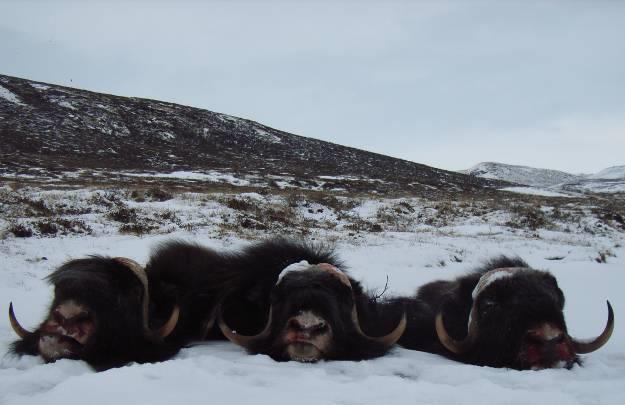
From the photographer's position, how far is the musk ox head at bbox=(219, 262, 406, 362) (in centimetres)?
329

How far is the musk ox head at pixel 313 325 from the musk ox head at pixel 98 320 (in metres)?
0.63

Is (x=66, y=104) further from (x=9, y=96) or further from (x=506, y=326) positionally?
(x=506, y=326)

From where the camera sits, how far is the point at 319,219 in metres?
15.9

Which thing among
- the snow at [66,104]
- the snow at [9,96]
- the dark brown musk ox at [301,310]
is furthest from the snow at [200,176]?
the snow at [9,96]

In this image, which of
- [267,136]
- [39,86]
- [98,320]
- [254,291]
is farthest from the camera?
[267,136]

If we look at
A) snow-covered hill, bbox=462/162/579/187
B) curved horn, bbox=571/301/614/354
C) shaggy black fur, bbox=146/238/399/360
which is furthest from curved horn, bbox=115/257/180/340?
snow-covered hill, bbox=462/162/579/187

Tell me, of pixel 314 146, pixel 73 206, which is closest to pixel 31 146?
pixel 73 206

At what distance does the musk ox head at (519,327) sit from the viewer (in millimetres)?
3287

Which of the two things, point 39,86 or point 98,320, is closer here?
point 98,320

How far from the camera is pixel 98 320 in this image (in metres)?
3.19

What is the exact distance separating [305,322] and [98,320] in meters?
1.45

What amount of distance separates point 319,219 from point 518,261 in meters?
11.7

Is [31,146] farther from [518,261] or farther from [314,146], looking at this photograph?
[518,261]

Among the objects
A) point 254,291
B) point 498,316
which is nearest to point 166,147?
point 254,291
